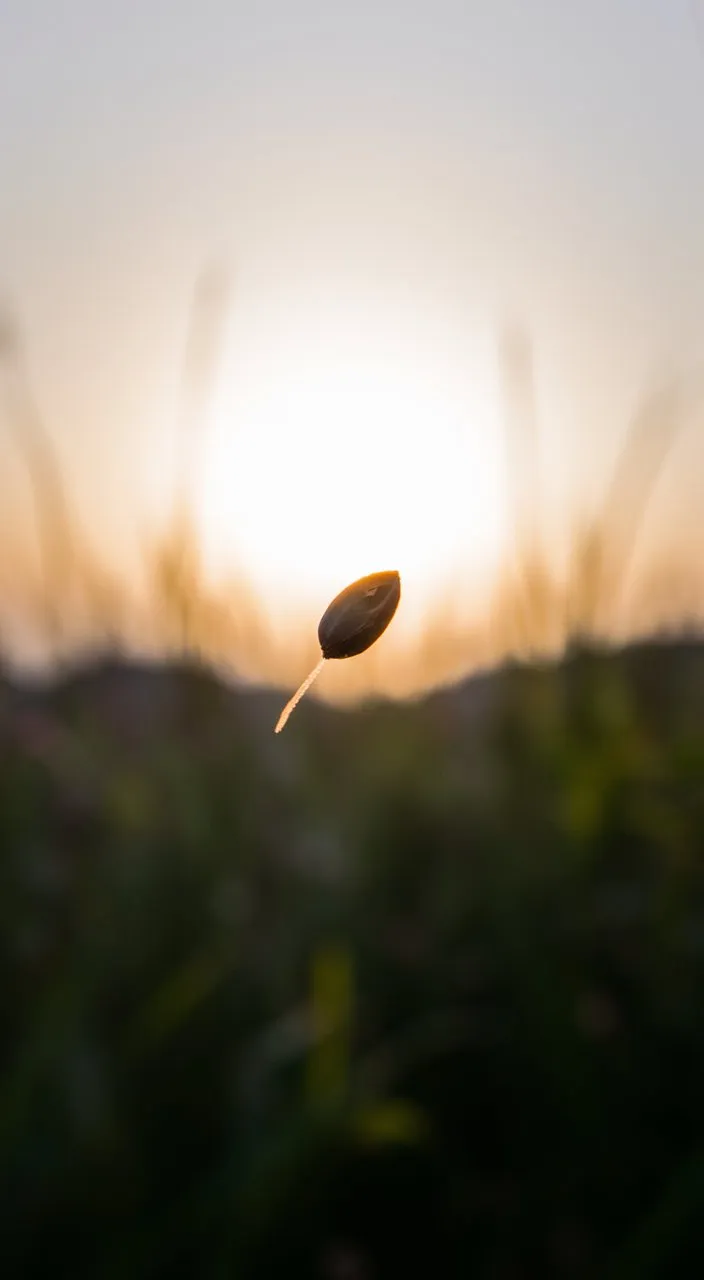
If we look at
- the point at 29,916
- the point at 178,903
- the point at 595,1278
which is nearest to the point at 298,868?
the point at 178,903

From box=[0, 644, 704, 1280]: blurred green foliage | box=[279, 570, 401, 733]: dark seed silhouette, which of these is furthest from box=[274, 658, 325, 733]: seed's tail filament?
box=[0, 644, 704, 1280]: blurred green foliage

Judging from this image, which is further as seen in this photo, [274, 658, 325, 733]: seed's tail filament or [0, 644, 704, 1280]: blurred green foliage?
[0, 644, 704, 1280]: blurred green foliage

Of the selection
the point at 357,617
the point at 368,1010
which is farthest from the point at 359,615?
the point at 368,1010

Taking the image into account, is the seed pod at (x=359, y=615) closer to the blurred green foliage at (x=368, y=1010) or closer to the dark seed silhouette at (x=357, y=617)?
the dark seed silhouette at (x=357, y=617)

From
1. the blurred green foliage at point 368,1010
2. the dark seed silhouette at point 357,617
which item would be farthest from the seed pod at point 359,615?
the blurred green foliage at point 368,1010

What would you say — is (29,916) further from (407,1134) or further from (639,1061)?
(639,1061)

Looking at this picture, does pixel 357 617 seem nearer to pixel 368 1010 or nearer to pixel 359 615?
pixel 359 615

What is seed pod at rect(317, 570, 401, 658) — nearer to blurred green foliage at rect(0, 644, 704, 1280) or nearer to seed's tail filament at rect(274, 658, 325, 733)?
seed's tail filament at rect(274, 658, 325, 733)
